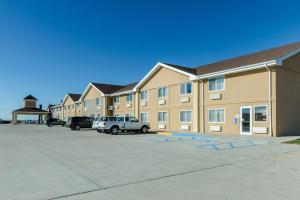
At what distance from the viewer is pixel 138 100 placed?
114ft

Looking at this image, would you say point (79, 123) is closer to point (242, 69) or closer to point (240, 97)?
point (240, 97)

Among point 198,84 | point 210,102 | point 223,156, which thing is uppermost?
point 198,84

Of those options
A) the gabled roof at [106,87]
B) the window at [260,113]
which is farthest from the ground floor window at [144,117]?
the window at [260,113]

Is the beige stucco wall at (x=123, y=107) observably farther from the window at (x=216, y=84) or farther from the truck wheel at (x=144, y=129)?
the window at (x=216, y=84)

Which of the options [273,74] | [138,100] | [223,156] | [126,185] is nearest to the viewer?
[126,185]

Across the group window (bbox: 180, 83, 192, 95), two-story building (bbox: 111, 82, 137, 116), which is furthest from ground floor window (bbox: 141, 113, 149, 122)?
window (bbox: 180, 83, 192, 95)

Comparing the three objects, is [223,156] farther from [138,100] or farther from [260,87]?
[138,100]

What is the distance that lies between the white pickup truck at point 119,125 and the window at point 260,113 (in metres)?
11.5

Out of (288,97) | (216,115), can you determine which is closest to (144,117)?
(216,115)

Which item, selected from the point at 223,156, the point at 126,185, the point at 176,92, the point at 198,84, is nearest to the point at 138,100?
the point at 176,92

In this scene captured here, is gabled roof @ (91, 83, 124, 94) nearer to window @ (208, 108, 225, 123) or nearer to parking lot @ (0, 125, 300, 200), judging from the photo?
window @ (208, 108, 225, 123)

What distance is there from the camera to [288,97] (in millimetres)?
20156

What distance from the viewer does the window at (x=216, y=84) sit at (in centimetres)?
2348

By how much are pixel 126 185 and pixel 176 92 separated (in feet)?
73.1
